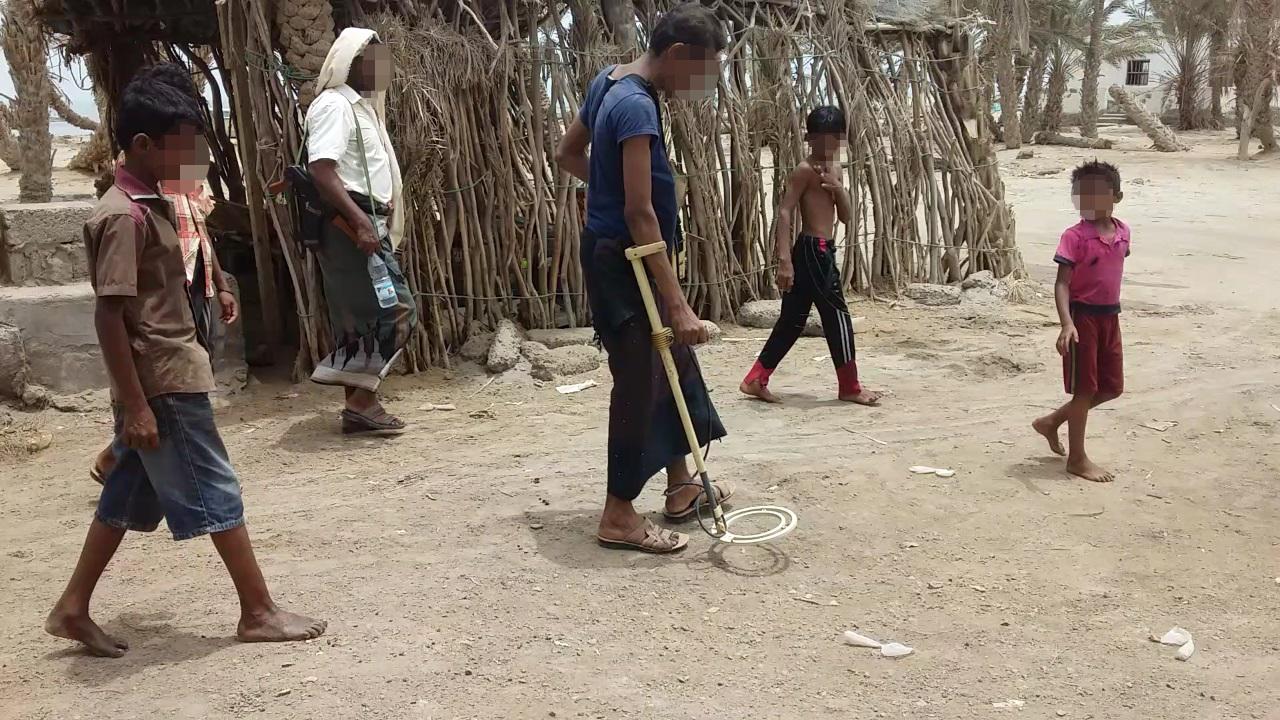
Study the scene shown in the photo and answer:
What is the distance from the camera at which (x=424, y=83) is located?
5.49 m

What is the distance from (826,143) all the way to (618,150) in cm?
217

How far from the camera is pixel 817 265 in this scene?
518cm

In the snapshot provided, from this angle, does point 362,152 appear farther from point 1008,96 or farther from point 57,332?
point 1008,96

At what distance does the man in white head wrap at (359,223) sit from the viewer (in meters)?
4.54

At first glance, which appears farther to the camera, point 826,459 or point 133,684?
point 826,459

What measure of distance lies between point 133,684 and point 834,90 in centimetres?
577

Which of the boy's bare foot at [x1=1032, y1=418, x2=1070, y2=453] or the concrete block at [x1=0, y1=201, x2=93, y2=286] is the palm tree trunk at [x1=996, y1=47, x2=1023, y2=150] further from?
the concrete block at [x1=0, y1=201, x2=93, y2=286]

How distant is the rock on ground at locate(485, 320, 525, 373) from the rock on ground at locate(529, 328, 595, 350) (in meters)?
0.13

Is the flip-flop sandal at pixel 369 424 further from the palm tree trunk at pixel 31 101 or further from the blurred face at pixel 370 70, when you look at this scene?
the palm tree trunk at pixel 31 101

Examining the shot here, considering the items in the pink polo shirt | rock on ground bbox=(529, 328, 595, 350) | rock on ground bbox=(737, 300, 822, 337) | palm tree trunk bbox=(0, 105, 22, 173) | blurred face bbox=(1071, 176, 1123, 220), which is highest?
palm tree trunk bbox=(0, 105, 22, 173)

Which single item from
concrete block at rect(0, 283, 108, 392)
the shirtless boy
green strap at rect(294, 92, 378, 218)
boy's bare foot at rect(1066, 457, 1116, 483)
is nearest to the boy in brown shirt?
green strap at rect(294, 92, 378, 218)

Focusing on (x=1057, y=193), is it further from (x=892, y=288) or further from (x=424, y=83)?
(x=424, y=83)

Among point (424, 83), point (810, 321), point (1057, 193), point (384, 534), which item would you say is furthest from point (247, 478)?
point (1057, 193)

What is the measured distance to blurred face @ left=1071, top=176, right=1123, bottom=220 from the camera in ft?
12.9
